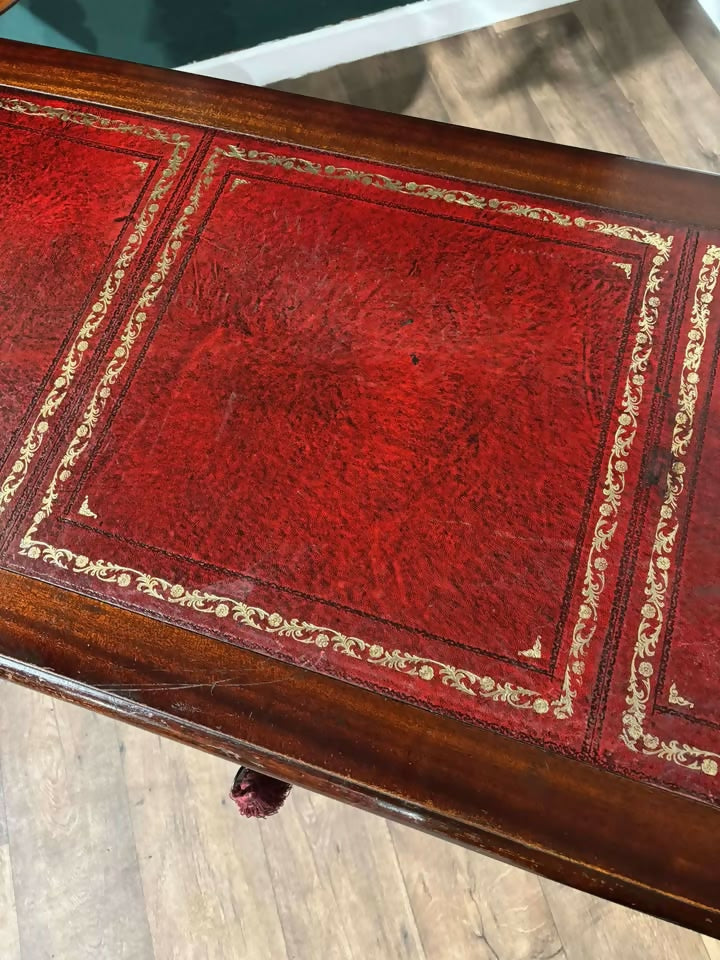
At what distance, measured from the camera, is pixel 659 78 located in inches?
75.5

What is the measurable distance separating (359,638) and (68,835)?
0.90 meters

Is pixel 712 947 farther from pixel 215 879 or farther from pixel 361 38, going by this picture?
pixel 361 38

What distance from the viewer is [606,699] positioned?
0.80 meters

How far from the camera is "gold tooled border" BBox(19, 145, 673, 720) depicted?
82cm

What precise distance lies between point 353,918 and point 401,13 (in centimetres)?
205

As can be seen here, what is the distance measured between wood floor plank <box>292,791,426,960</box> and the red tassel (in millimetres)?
470

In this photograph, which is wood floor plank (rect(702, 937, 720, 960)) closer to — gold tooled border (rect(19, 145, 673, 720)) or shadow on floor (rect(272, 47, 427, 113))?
gold tooled border (rect(19, 145, 673, 720))

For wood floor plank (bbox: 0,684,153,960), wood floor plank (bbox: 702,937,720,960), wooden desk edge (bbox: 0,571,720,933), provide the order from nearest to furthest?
wooden desk edge (bbox: 0,571,720,933) → wood floor plank (bbox: 702,937,720,960) → wood floor plank (bbox: 0,684,153,960)

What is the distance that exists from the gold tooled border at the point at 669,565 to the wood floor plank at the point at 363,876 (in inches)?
28.3

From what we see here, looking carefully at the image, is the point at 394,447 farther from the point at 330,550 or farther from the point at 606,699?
the point at 606,699

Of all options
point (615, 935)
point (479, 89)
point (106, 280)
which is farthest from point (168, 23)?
point (615, 935)

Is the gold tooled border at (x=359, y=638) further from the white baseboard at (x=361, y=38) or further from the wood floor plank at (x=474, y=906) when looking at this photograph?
the white baseboard at (x=361, y=38)

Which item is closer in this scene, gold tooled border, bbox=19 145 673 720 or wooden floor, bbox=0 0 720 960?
gold tooled border, bbox=19 145 673 720

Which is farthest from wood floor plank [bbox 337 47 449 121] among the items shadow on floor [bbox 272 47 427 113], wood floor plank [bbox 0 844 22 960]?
wood floor plank [bbox 0 844 22 960]
